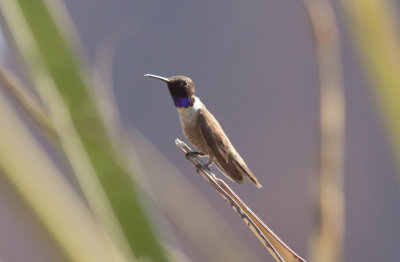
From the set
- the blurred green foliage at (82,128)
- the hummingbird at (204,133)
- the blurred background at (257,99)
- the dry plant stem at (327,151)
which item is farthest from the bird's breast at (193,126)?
the blurred background at (257,99)

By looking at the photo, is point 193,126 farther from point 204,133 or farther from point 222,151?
point 222,151

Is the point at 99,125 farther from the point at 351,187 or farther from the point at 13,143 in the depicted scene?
the point at 351,187

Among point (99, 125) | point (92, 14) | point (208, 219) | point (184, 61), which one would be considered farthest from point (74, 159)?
point (92, 14)

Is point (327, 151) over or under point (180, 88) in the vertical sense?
under

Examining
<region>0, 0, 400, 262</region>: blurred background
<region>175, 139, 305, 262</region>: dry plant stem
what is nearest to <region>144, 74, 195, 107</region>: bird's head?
<region>175, 139, 305, 262</region>: dry plant stem

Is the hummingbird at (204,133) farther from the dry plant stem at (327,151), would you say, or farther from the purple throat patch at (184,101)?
the dry plant stem at (327,151)

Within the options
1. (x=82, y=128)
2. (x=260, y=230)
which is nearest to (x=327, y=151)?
(x=260, y=230)

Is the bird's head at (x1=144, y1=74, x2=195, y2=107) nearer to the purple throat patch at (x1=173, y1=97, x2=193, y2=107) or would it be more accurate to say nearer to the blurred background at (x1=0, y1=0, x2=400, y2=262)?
the purple throat patch at (x1=173, y1=97, x2=193, y2=107)
